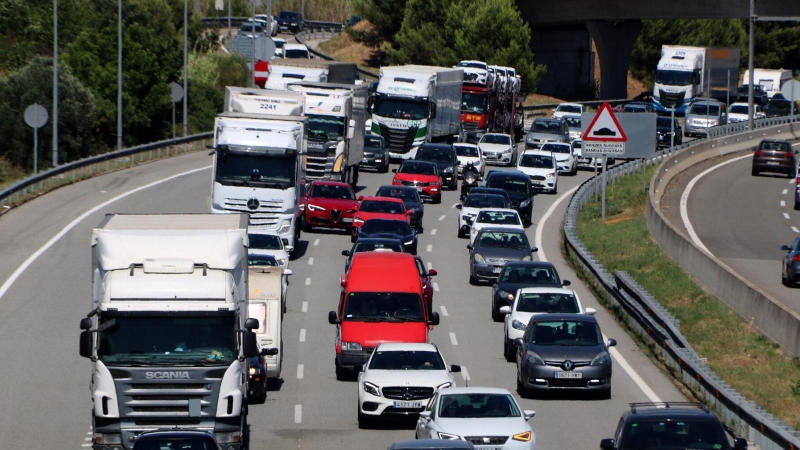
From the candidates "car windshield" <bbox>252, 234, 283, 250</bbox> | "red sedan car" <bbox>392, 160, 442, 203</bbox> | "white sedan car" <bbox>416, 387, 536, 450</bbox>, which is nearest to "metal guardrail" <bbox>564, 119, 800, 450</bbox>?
"white sedan car" <bbox>416, 387, 536, 450</bbox>

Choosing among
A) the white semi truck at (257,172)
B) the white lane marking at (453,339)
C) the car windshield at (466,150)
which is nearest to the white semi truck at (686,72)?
the car windshield at (466,150)

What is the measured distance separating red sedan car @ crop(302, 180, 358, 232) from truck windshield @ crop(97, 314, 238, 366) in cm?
2459

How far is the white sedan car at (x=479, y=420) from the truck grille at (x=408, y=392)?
171 cm

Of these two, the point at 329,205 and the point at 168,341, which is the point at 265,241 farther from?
the point at 168,341

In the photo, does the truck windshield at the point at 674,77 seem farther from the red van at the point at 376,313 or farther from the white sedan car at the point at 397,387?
the white sedan car at the point at 397,387

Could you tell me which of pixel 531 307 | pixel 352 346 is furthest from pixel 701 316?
pixel 352 346

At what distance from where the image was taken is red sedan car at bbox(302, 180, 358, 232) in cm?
4250

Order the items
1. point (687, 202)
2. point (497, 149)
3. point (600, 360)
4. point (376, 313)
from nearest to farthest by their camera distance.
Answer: point (600, 360)
point (376, 313)
point (687, 202)
point (497, 149)

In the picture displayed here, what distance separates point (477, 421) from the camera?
18703 millimetres

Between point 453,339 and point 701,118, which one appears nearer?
point 453,339

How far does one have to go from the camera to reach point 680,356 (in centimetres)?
2472

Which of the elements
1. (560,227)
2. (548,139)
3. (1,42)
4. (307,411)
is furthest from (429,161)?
(1,42)

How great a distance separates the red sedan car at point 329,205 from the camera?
42.5 metres

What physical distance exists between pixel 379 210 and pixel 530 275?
10.5 m
